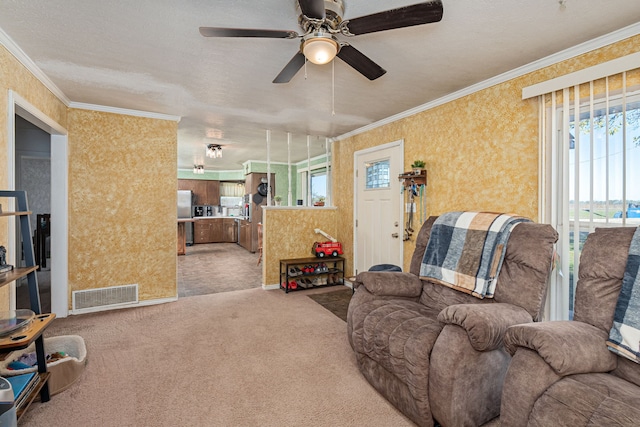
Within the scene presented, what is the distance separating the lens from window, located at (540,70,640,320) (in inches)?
82.0

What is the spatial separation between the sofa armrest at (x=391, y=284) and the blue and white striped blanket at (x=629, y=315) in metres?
1.17

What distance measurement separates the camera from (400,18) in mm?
1511

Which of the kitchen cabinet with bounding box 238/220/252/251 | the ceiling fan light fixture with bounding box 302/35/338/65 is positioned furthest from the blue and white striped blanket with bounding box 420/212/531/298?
the kitchen cabinet with bounding box 238/220/252/251

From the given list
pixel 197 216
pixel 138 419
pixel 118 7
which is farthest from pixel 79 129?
pixel 197 216

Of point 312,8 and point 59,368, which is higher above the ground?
point 312,8

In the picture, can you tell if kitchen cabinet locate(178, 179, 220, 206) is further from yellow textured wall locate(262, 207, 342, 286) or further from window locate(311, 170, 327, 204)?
yellow textured wall locate(262, 207, 342, 286)

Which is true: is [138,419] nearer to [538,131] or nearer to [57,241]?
[57,241]

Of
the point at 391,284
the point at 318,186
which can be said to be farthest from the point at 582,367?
the point at 318,186

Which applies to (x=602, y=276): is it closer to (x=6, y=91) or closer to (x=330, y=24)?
(x=330, y=24)

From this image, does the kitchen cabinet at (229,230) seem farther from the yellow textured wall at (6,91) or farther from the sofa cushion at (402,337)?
the sofa cushion at (402,337)

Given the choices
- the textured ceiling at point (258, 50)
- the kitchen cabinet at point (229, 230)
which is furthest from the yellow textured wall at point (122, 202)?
the kitchen cabinet at point (229, 230)

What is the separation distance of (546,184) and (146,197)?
407 cm

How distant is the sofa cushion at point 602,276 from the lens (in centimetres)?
156

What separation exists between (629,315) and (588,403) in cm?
51
